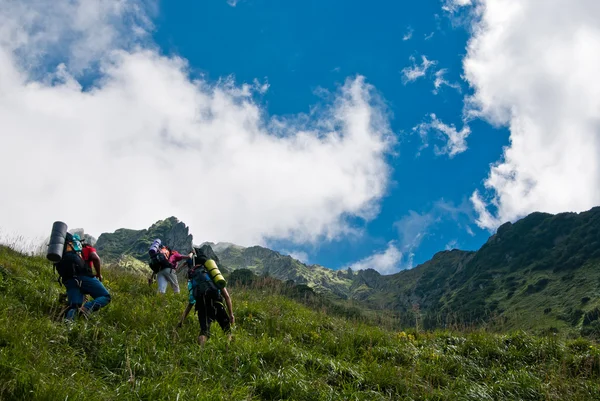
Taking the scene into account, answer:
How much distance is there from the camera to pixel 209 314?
811cm

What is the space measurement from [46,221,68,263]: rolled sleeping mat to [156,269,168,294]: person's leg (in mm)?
4332

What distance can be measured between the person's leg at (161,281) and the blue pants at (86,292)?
149 inches

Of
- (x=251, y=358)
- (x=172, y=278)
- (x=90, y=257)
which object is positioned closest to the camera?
(x=251, y=358)

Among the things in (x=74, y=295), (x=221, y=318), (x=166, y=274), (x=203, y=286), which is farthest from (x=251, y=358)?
(x=166, y=274)

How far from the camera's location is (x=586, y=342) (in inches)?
405

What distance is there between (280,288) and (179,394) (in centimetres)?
1048

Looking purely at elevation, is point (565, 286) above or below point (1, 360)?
above

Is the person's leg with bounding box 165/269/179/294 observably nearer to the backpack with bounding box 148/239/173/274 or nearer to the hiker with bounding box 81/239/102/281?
the backpack with bounding box 148/239/173/274

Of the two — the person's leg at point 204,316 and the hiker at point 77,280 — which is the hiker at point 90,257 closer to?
the hiker at point 77,280

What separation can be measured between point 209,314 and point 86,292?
2.60 meters

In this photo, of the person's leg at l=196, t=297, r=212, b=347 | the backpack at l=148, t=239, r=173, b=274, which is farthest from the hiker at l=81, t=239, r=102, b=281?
the backpack at l=148, t=239, r=173, b=274

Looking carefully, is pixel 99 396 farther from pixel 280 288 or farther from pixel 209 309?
pixel 280 288

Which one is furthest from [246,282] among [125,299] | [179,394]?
[179,394]

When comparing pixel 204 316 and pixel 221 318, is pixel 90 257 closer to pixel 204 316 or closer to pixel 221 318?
pixel 204 316
